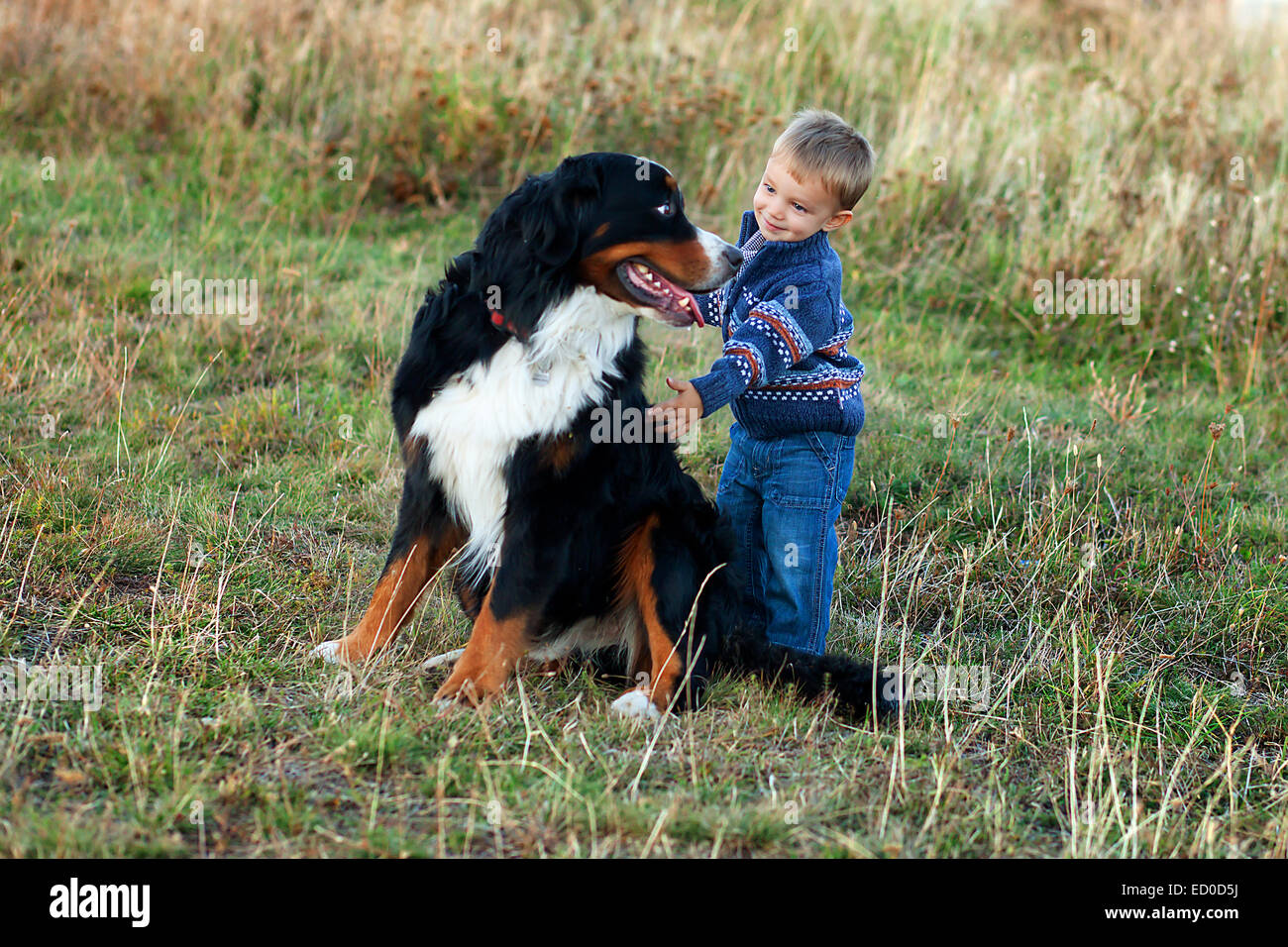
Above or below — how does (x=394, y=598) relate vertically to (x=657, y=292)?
below

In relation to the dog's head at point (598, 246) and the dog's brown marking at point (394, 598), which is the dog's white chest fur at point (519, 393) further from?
the dog's brown marking at point (394, 598)

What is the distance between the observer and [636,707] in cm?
312

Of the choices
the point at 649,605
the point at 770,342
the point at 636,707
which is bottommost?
the point at 636,707

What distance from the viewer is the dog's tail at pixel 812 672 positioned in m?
3.22

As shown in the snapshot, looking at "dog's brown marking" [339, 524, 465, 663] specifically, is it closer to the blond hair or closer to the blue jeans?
the blue jeans

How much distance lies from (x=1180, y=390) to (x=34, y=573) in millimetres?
5389

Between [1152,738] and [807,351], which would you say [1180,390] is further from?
[807,351]

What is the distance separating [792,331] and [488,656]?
49.2 inches

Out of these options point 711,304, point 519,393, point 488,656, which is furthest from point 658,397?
point 488,656

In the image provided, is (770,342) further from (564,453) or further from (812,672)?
(812,672)

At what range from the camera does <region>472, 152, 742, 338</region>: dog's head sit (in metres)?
3.00

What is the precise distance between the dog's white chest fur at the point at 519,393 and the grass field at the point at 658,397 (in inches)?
24.9

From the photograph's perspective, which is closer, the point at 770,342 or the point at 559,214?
the point at 559,214

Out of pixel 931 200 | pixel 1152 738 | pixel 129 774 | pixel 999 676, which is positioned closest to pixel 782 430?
pixel 999 676
